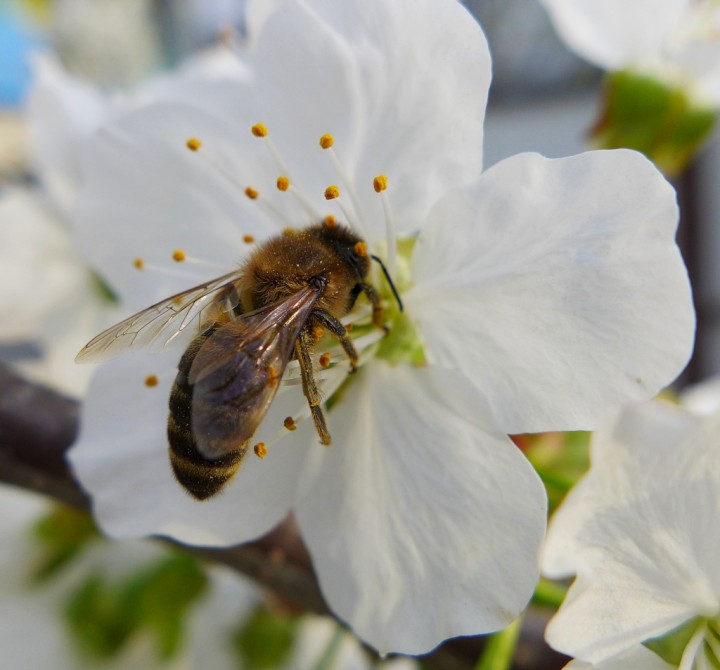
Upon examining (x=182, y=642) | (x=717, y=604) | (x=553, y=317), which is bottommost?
(x=182, y=642)

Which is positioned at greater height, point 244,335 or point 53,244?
point 244,335

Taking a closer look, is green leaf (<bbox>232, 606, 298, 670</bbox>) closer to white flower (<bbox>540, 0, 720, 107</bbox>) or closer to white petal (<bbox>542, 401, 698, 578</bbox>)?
white petal (<bbox>542, 401, 698, 578</bbox>)

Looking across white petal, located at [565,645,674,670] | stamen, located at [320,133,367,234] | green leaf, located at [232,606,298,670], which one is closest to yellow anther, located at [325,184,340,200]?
stamen, located at [320,133,367,234]

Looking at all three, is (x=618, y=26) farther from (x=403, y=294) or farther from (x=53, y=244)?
(x=53, y=244)

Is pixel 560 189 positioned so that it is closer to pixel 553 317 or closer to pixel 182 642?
pixel 553 317

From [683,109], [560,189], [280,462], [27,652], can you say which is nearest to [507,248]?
[560,189]

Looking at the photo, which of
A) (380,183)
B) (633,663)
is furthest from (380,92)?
(633,663)

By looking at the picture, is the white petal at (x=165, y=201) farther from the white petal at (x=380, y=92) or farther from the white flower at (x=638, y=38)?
the white flower at (x=638, y=38)

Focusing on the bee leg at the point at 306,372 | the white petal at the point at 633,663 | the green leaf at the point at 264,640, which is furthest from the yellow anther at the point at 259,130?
the green leaf at the point at 264,640
